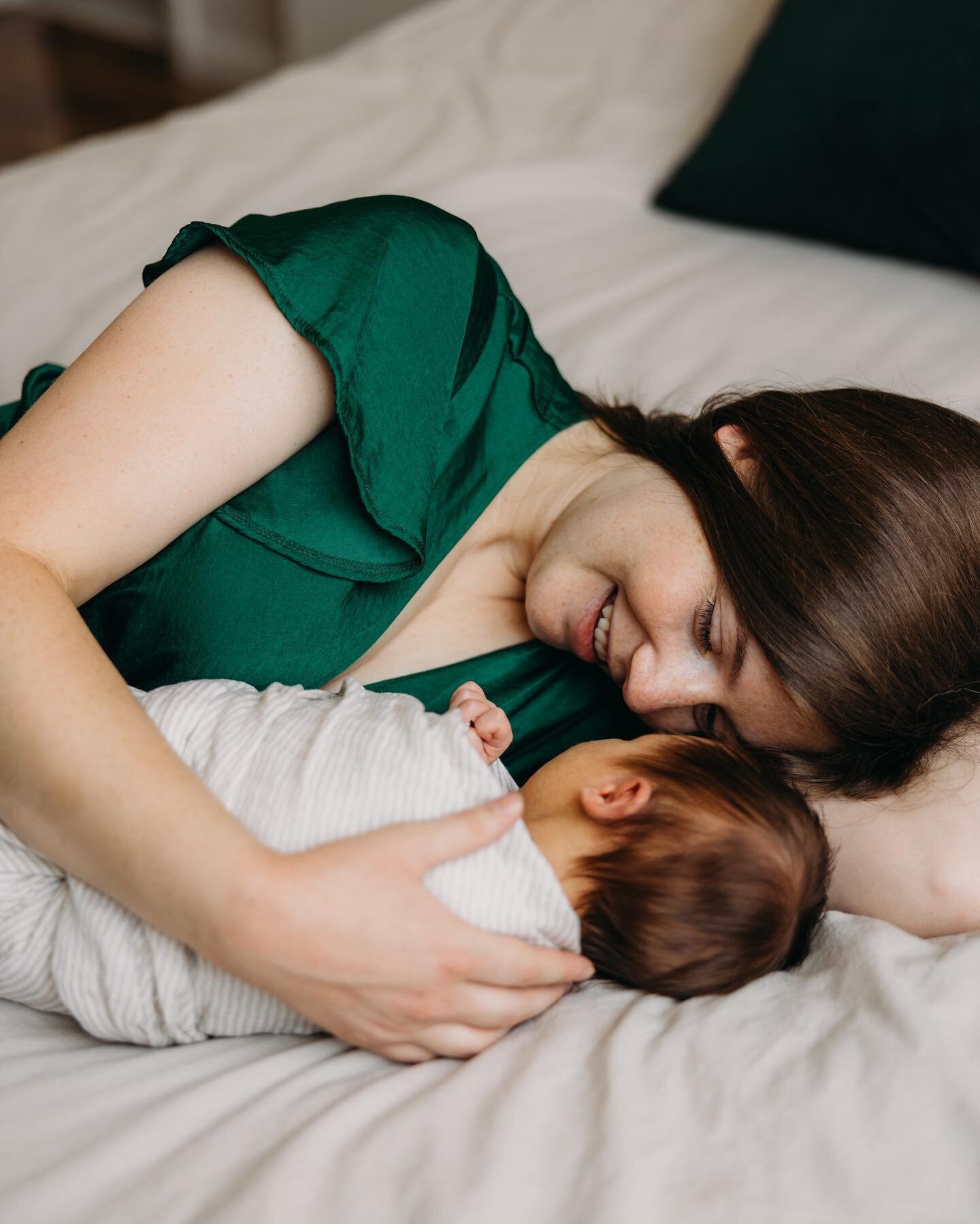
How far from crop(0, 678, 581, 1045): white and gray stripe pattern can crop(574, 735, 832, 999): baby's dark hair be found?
5cm

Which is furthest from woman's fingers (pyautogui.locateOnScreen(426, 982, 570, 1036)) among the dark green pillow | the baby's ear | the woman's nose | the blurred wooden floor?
the blurred wooden floor

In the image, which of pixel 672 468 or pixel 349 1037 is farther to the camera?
pixel 672 468

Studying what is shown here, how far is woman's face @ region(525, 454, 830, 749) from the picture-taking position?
1.09 metres

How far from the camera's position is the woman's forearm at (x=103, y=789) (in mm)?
794

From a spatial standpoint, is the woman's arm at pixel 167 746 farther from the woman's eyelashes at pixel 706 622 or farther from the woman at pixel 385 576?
the woman's eyelashes at pixel 706 622

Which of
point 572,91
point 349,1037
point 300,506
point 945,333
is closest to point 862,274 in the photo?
point 945,333

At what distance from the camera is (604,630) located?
3.90 ft

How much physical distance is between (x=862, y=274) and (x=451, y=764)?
1.29 meters

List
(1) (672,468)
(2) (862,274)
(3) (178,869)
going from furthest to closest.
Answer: (2) (862,274)
(1) (672,468)
(3) (178,869)

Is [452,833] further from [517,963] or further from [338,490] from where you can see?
[338,490]

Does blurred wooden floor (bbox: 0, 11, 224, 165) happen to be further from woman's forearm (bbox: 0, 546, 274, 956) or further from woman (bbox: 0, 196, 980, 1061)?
woman's forearm (bbox: 0, 546, 274, 956)

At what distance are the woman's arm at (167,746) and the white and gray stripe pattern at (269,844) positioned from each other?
0.05m

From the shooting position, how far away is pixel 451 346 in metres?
1.17

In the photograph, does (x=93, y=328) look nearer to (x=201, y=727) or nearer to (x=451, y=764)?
(x=201, y=727)
